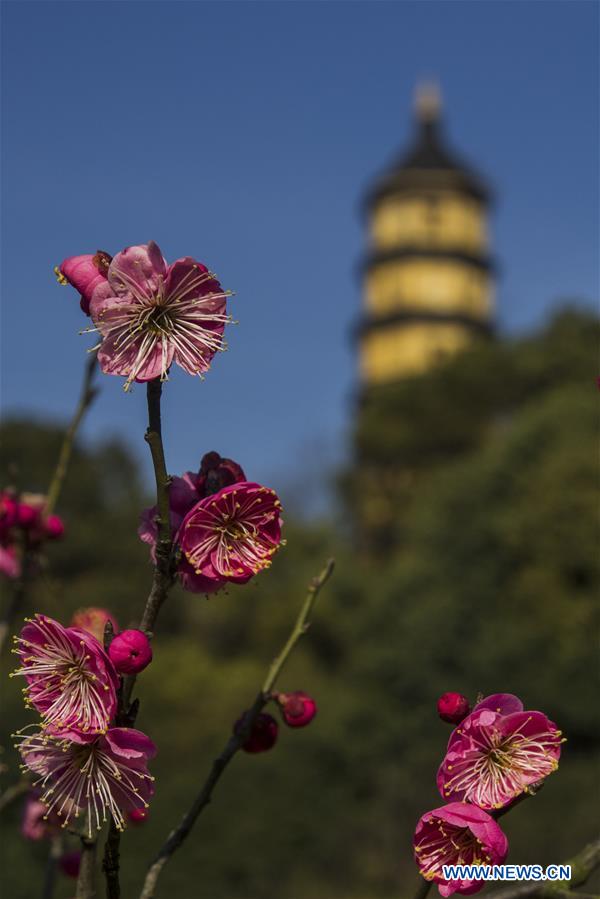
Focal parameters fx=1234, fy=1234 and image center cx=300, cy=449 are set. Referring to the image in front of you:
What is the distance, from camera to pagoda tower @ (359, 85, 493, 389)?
37.6 meters

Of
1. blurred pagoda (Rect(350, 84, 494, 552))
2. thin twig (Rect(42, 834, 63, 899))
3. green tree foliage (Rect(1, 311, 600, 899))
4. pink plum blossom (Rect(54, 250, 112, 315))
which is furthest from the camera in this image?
blurred pagoda (Rect(350, 84, 494, 552))

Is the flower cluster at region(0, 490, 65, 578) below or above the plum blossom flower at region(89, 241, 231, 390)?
above

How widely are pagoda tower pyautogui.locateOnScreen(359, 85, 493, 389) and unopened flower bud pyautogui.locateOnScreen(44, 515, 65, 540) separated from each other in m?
34.4

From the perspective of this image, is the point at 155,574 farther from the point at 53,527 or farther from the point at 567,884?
the point at 53,527

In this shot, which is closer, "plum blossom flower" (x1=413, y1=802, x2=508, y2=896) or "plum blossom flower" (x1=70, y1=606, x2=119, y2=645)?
"plum blossom flower" (x1=413, y1=802, x2=508, y2=896)

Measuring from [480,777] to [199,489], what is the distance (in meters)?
0.49

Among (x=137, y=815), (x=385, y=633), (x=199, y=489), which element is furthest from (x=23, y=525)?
(x=385, y=633)

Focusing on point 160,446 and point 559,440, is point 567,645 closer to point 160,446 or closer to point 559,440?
point 559,440

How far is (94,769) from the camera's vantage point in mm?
1448

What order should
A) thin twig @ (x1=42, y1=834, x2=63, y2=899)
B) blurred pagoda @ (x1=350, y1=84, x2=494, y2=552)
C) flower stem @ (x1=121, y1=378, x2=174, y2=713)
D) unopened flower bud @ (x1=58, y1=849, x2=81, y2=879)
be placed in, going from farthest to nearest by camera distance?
blurred pagoda @ (x1=350, y1=84, x2=494, y2=552)
unopened flower bud @ (x1=58, y1=849, x2=81, y2=879)
thin twig @ (x1=42, y1=834, x2=63, y2=899)
flower stem @ (x1=121, y1=378, x2=174, y2=713)

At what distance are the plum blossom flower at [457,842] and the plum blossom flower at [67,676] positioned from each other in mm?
399

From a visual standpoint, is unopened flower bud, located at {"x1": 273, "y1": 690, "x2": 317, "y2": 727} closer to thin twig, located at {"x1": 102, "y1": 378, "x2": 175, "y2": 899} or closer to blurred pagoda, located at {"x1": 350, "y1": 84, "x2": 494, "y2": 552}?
thin twig, located at {"x1": 102, "y1": 378, "x2": 175, "y2": 899}

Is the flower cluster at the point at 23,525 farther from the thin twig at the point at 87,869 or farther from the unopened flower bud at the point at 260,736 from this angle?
the thin twig at the point at 87,869

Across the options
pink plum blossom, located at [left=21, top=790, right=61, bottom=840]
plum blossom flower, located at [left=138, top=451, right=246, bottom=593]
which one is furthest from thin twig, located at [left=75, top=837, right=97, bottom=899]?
pink plum blossom, located at [left=21, top=790, right=61, bottom=840]
